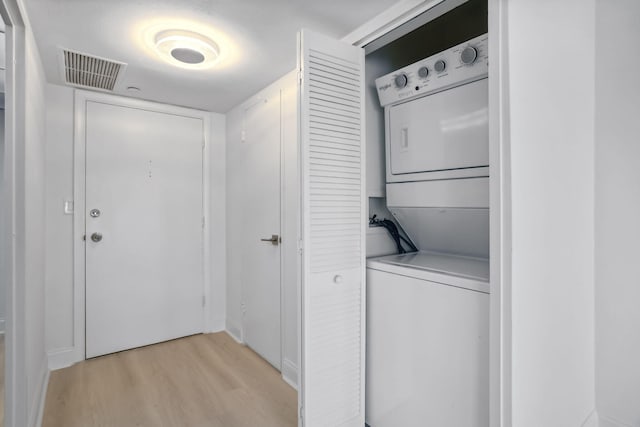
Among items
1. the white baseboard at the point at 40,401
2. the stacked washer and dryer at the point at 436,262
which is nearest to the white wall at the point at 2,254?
the white baseboard at the point at 40,401

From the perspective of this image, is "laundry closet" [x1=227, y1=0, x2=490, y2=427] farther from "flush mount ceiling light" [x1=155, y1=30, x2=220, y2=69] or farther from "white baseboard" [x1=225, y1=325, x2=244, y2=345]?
"white baseboard" [x1=225, y1=325, x2=244, y2=345]

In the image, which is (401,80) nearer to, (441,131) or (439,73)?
(439,73)

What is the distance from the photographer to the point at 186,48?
1.93 meters

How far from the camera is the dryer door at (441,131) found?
1.52 metres

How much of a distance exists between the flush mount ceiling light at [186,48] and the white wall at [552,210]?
1515 mm

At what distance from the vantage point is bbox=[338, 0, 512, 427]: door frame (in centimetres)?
117

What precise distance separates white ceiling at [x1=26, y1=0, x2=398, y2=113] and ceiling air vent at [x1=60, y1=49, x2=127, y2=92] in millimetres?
58

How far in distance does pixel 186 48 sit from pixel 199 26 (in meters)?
0.20

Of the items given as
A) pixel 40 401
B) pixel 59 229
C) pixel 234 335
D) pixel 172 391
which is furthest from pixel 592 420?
pixel 59 229

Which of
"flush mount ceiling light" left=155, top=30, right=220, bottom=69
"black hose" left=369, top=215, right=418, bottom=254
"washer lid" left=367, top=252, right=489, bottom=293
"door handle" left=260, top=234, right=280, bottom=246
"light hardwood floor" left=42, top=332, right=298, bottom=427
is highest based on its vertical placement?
"flush mount ceiling light" left=155, top=30, right=220, bottom=69

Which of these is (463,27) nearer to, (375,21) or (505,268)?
(375,21)

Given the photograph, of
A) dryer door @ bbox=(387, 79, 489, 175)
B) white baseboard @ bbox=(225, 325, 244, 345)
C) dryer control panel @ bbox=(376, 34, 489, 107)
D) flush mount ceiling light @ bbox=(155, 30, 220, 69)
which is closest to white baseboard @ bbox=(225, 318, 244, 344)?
white baseboard @ bbox=(225, 325, 244, 345)

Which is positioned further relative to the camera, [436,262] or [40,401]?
[40,401]

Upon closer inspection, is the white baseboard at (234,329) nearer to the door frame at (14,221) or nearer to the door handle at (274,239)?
the door handle at (274,239)
